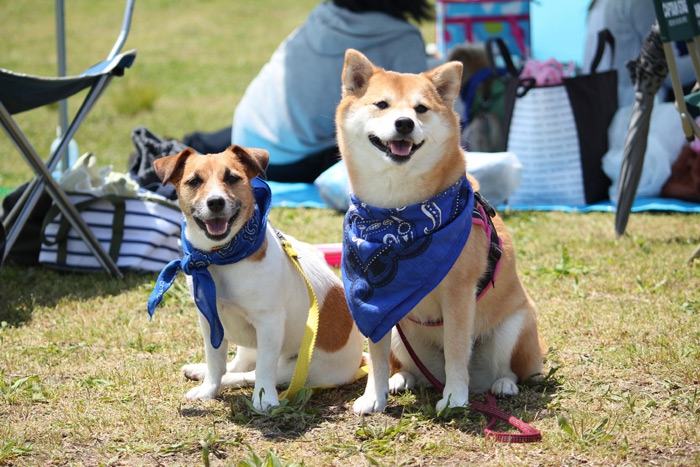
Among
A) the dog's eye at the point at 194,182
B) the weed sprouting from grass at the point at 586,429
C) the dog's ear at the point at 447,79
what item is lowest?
the weed sprouting from grass at the point at 586,429

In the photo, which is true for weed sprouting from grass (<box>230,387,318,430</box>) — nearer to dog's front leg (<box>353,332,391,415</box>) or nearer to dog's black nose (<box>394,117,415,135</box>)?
dog's front leg (<box>353,332,391,415</box>)

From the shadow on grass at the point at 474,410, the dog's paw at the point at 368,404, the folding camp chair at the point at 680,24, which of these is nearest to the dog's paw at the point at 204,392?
the dog's paw at the point at 368,404

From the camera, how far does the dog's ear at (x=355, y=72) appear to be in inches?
114

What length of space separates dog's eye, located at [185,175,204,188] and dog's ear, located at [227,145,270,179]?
0.60ft

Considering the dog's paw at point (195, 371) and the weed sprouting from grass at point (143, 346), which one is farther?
the weed sprouting from grass at point (143, 346)

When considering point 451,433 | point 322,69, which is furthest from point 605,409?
point 322,69

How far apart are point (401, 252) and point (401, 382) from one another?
0.61 m

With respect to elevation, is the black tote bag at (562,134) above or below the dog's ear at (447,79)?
below

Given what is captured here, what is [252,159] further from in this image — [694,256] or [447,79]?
[694,256]

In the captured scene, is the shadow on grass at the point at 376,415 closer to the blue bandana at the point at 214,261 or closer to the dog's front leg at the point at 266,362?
the dog's front leg at the point at 266,362

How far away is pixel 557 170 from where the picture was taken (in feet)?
20.2

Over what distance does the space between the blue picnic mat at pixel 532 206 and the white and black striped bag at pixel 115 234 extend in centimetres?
160

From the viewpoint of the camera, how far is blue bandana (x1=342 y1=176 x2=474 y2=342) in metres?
2.76

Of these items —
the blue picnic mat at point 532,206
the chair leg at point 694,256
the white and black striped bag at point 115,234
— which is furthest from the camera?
the blue picnic mat at point 532,206
